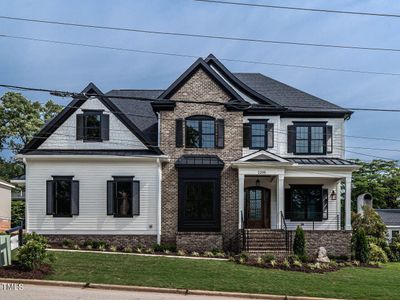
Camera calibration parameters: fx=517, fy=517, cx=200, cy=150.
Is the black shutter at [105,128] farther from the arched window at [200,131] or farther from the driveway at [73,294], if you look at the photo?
the driveway at [73,294]

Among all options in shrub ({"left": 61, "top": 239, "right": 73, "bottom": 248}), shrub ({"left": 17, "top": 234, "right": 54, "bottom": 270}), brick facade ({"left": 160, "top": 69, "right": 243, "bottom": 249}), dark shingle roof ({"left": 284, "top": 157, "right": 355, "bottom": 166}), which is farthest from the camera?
dark shingle roof ({"left": 284, "top": 157, "right": 355, "bottom": 166})

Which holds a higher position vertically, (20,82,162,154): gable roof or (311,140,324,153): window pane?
(20,82,162,154): gable roof

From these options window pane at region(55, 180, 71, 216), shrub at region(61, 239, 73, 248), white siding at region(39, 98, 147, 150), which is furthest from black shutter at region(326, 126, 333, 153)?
shrub at region(61, 239, 73, 248)

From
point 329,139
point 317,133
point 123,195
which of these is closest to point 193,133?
point 123,195

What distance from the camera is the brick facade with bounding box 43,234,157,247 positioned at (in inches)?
907

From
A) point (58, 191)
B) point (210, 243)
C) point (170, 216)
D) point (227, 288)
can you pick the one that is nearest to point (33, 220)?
point (58, 191)

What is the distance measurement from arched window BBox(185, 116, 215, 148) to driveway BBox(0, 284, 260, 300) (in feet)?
39.3

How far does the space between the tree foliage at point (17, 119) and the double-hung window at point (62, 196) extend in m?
18.9

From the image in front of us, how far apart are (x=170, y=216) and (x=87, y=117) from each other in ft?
19.5

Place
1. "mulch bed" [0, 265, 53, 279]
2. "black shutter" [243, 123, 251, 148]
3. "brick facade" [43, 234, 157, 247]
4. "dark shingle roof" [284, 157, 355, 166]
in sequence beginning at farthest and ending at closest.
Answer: "black shutter" [243, 123, 251, 148] < "dark shingle roof" [284, 157, 355, 166] < "brick facade" [43, 234, 157, 247] < "mulch bed" [0, 265, 53, 279]

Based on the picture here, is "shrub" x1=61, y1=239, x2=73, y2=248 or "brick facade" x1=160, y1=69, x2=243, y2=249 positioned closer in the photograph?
"shrub" x1=61, y1=239, x2=73, y2=248

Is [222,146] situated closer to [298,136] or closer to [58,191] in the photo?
[298,136]

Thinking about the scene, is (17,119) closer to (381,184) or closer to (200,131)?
(200,131)

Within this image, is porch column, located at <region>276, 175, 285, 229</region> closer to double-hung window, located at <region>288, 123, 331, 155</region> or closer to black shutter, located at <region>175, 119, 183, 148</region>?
double-hung window, located at <region>288, 123, 331, 155</region>
